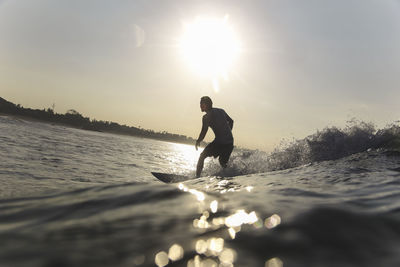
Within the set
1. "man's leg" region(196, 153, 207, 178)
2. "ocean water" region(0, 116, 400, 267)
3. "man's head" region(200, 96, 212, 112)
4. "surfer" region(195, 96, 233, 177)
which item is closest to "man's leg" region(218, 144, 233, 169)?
"surfer" region(195, 96, 233, 177)

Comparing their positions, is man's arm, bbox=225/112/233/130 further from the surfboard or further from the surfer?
the surfboard

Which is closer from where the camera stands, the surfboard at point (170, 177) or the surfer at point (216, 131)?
the surfer at point (216, 131)

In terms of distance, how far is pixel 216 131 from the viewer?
26.0 feet

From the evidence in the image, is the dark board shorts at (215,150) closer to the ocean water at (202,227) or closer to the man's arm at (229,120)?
the man's arm at (229,120)

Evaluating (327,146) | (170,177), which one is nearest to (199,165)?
(170,177)

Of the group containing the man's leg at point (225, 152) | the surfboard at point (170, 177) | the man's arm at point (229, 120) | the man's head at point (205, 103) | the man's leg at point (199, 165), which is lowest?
the surfboard at point (170, 177)

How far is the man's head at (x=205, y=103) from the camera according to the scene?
769 cm

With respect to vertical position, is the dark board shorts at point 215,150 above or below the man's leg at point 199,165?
above

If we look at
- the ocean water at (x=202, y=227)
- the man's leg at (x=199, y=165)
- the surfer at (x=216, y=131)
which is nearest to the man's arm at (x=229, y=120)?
the surfer at (x=216, y=131)

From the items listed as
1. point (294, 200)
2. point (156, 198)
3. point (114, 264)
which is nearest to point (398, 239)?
point (294, 200)

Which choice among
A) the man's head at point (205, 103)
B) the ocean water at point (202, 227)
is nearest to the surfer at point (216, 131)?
the man's head at point (205, 103)

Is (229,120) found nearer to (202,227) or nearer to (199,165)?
(199,165)

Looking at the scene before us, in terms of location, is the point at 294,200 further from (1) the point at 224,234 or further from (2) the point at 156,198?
(2) the point at 156,198

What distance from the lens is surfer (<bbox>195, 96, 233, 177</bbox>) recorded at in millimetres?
7766
